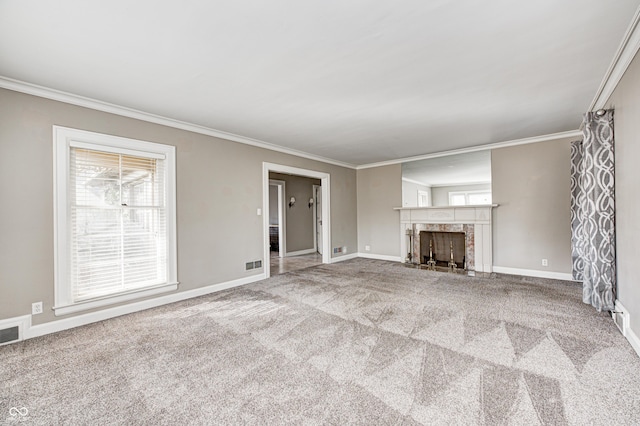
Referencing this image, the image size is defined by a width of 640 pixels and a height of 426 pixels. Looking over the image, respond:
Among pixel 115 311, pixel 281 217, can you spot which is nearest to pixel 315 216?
pixel 281 217

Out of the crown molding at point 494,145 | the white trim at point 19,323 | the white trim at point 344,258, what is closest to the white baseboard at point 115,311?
the white trim at point 19,323

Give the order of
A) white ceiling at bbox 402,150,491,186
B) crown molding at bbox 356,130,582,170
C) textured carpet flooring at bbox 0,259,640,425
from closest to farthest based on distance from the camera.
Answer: textured carpet flooring at bbox 0,259,640,425 < crown molding at bbox 356,130,582,170 < white ceiling at bbox 402,150,491,186

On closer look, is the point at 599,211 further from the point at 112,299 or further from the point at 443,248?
the point at 112,299

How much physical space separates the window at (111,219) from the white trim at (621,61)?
4.56 m

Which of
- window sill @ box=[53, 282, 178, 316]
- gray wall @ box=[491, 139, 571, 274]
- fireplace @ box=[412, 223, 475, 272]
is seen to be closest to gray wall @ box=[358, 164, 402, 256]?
fireplace @ box=[412, 223, 475, 272]

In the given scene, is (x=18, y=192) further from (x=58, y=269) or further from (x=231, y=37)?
(x=231, y=37)

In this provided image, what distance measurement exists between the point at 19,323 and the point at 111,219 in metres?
1.22

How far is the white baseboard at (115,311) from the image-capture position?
9.00 feet

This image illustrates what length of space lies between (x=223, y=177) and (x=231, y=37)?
8.35 ft

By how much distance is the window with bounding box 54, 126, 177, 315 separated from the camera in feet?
9.46

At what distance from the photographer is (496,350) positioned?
2312mm

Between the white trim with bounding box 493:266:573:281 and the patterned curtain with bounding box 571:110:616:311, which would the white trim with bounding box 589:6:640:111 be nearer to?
the patterned curtain with bounding box 571:110:616:311

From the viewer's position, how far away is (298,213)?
7.94m

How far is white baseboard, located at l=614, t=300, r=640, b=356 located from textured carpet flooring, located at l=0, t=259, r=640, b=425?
86 millimetres
